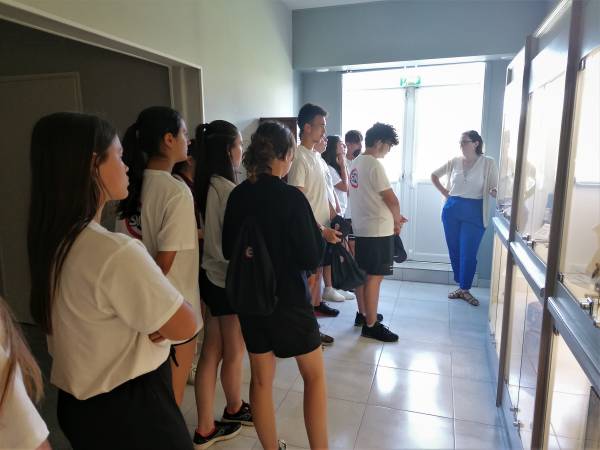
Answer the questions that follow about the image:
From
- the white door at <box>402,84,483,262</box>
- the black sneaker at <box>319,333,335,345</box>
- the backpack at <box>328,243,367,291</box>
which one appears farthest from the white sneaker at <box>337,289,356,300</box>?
the backpack at <box>328,243,367,291</box>

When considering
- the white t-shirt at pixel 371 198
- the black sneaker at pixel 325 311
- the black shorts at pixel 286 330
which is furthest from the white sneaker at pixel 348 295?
the black shorts at pixel 286 330

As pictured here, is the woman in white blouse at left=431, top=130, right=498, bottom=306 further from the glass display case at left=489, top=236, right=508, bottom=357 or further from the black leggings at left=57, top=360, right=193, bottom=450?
the black leggings at left=57, top=360, right=193, bottom=450

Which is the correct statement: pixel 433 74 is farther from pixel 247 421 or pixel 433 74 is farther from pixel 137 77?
pixel 247 421

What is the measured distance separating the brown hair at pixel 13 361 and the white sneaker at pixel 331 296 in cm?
327

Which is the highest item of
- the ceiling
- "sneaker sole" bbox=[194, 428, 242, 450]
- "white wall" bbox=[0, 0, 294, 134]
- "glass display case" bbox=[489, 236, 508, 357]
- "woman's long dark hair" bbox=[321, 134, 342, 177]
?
the ceiling

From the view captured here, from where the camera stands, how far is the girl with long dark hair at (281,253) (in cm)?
144

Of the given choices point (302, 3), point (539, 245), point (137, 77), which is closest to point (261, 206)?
point (539, 245)

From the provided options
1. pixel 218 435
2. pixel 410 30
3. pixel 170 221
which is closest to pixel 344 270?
pixel 218 435

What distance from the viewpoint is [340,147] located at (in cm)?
370

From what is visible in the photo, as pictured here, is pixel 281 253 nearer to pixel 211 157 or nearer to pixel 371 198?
pixel 211 157

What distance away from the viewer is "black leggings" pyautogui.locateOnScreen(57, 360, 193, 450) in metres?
0.93

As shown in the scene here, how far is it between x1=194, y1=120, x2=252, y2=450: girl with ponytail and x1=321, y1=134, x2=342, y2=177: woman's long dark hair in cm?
198

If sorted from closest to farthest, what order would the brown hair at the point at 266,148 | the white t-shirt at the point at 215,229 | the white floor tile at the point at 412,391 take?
the brown hair at the point at 266,148 < the white t-shirt at the point at 215,229 < the white floor tile at the point at 412,391

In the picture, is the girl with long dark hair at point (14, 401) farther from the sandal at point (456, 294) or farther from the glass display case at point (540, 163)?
the sandal at point (456, 294)
